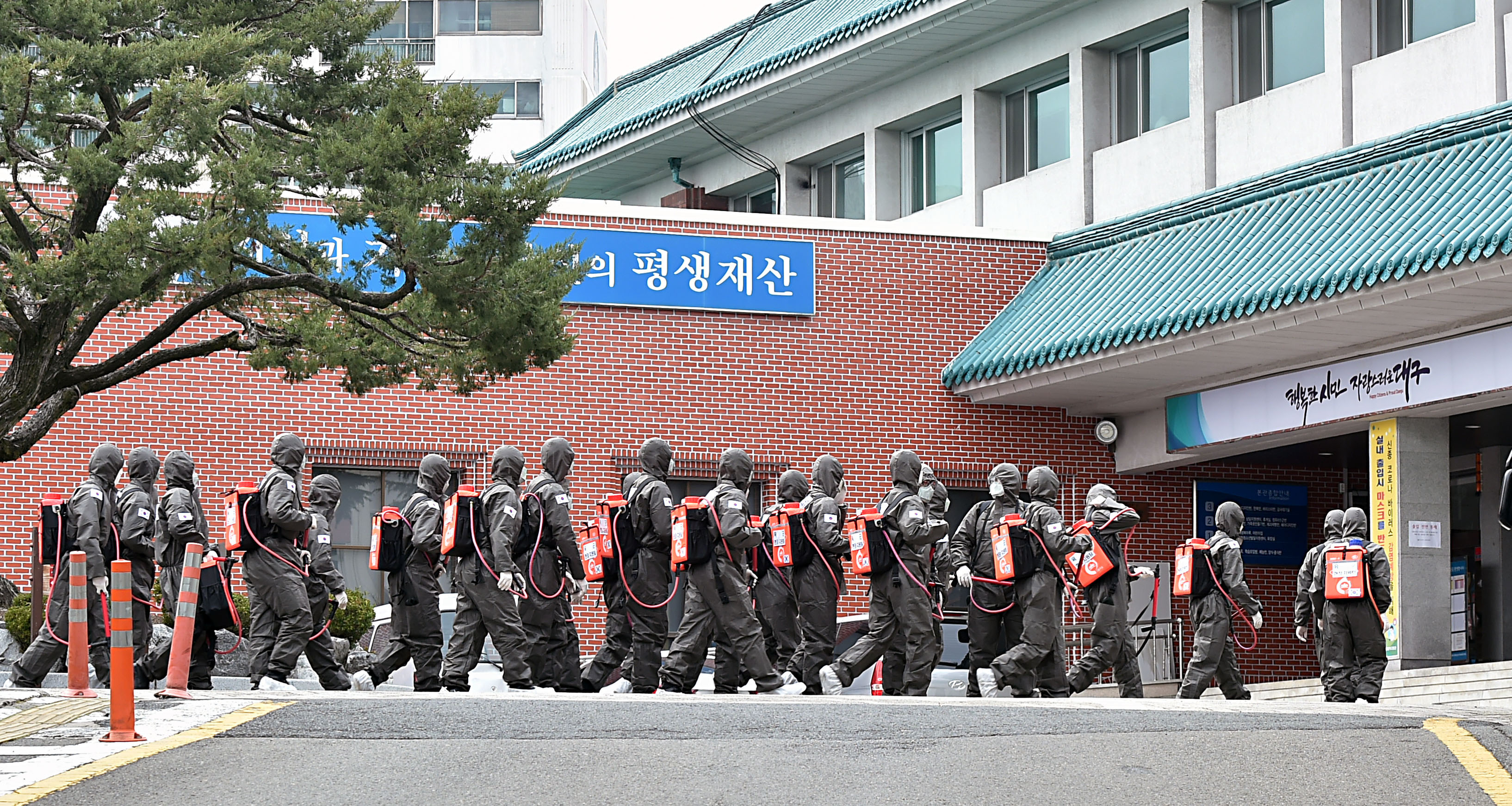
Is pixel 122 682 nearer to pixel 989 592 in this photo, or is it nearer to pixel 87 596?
pixel 87 596

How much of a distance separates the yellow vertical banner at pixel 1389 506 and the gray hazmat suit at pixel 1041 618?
557 cm

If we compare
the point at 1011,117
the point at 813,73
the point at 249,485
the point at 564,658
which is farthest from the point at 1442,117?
the point at 249,485

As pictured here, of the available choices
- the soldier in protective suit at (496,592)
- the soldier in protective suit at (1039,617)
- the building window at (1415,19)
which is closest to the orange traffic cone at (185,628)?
the soldier in protective suit at (496,592)

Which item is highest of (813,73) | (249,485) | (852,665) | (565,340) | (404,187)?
(813,73)

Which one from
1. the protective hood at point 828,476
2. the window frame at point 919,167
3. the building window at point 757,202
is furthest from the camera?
the building window at point 757,202

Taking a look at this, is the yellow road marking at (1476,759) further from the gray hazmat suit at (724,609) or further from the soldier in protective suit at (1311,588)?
the soldier in protective suit at (1311,588)

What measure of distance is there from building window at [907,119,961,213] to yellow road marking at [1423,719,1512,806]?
55.4 feet

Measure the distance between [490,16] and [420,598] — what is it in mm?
40642

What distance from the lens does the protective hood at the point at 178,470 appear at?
1477 centimetres

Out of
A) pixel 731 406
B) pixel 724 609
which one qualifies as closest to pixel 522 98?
pixel 731 406

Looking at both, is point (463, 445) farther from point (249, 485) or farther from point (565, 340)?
point (565, 340)

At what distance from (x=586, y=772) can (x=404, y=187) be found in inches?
145

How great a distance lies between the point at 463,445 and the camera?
21.5 metres

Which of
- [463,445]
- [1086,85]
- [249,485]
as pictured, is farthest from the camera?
[1086,85]
